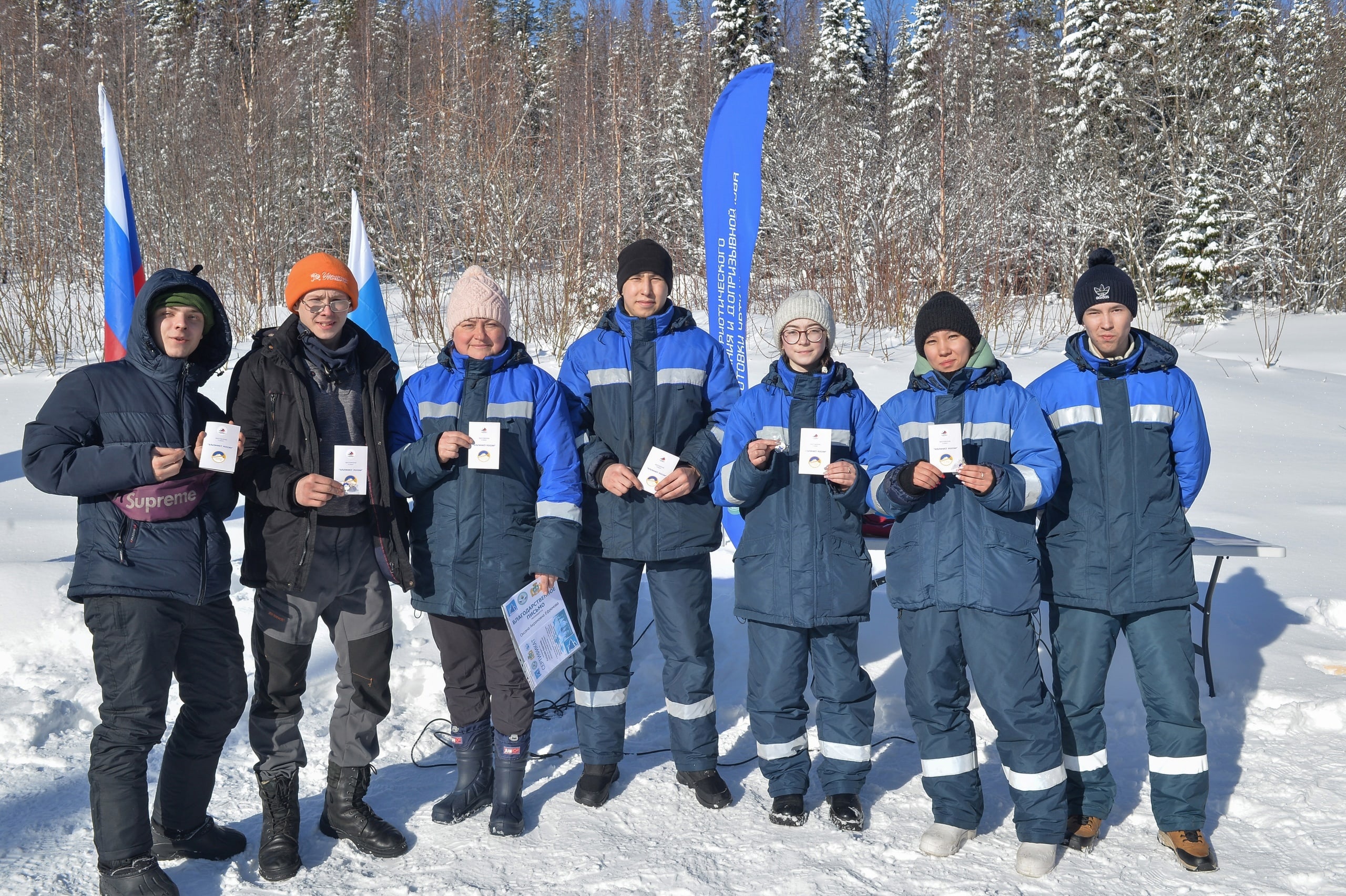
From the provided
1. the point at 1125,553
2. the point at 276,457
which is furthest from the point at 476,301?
the point at 1125,553

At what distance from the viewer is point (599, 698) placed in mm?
3730

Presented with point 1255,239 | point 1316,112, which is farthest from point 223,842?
point 1316,112

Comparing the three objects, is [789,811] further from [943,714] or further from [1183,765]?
[1183,765]

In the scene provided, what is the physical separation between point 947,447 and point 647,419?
1.25m

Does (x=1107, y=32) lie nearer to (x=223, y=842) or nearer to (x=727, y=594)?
(x=727, y=594)

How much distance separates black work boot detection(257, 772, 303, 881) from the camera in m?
3.10

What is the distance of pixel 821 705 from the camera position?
3.55 metres

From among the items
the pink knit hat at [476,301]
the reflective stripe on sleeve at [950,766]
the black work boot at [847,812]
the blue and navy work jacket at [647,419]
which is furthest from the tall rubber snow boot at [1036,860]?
the pink knit hat at [476,301]

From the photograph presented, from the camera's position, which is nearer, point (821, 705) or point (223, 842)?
point (223, 842)

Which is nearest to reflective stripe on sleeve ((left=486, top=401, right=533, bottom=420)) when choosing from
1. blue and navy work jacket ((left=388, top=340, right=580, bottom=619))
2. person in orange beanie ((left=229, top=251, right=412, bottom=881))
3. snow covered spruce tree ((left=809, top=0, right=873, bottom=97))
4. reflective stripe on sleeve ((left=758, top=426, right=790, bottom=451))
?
blue and navy work jacket ((left=388, top=340, right=580, bottom=619))

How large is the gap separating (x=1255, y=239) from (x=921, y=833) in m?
22.9

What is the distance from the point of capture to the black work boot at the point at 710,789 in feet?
11.9

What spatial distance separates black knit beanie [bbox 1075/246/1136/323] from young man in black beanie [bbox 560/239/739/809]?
141 cm

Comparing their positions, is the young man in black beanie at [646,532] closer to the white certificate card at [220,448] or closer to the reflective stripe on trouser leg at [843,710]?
the reflective stripe on trouser leg at [843,710]
